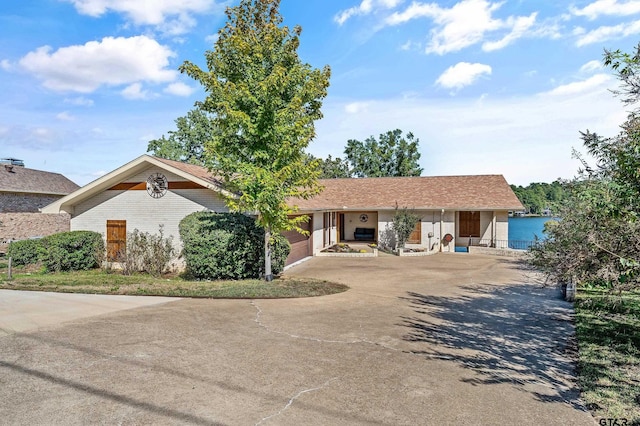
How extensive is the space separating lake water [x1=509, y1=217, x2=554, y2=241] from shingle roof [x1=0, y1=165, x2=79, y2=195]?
32.2 meters

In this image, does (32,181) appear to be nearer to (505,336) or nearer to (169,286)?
(169,286)

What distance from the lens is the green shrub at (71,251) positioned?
49.4 ft

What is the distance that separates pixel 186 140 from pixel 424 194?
71.5ft

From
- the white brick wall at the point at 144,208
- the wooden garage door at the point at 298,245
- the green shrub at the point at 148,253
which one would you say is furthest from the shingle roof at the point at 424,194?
the green shrub at the point at 148,253

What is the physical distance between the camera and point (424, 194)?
990 inches

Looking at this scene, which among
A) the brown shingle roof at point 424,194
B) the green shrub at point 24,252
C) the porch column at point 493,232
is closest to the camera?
the green shrub at point 24,252

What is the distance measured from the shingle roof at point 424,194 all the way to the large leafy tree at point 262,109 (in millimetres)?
8868

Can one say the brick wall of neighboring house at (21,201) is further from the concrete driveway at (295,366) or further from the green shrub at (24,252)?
the concrete driveway at (295,366)

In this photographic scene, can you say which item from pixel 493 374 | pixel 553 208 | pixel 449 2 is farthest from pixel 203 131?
pixel 493 374

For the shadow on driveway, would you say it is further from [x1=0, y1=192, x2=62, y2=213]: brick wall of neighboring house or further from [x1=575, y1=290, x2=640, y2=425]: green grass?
[x1=0, y1=192, x2=62, y2=213]: brick wall of neighboring house

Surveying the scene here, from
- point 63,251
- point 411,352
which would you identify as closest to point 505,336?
point 411,352

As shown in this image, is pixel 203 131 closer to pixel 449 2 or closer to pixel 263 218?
pixel 263 218

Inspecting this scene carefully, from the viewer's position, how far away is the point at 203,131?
3344 centimetres

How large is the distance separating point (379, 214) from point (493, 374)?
1973 cm
